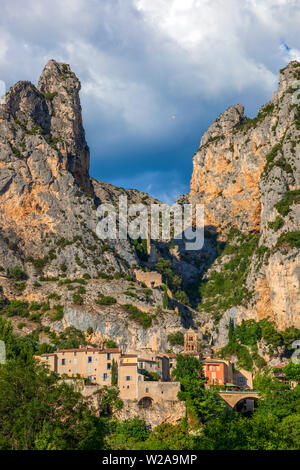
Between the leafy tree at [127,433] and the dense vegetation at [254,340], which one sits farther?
the dense vegetation at [254,340]

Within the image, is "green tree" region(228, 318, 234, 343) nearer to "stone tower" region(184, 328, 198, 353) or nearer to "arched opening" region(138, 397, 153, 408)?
"stone tower" region(184, 328, 198, 353)

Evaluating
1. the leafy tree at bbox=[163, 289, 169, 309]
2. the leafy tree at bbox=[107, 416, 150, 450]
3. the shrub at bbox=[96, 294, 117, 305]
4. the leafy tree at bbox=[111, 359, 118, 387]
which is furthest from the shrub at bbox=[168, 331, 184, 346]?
the leafy tree at bbox=[107, 416, 150, 450]

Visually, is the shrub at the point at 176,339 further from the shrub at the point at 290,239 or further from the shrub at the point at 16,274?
the shrub at the point at 16,274

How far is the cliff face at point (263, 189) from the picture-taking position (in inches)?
3957

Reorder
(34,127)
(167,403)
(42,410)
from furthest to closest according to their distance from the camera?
(34,127)
(167,403)
(42,410)

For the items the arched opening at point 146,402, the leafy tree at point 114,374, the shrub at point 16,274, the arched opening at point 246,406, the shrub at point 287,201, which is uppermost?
the shrub at point 287,201

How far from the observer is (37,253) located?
116m

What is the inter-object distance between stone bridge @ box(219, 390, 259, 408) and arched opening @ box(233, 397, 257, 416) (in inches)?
22.1

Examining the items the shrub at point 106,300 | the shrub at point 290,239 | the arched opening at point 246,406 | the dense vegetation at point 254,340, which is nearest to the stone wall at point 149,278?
the shrub at point 106,300


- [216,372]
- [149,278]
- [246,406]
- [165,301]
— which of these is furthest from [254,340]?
[149,278]

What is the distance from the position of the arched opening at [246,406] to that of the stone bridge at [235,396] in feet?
1.84

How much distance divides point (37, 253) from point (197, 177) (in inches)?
2419
